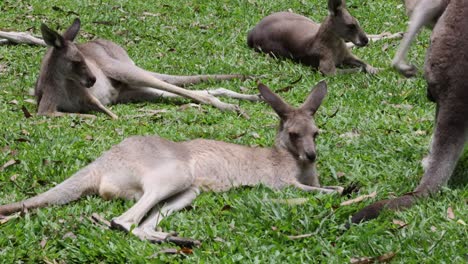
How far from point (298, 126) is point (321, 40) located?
3961mm

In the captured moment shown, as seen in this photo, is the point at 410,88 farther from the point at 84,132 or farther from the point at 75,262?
the point at 75,262

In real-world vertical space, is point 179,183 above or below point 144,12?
above

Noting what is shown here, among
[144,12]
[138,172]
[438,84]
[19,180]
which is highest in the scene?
[438,84]

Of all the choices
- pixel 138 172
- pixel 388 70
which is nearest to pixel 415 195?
pixel 138 172

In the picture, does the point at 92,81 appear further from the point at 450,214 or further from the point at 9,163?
the point at 450,214

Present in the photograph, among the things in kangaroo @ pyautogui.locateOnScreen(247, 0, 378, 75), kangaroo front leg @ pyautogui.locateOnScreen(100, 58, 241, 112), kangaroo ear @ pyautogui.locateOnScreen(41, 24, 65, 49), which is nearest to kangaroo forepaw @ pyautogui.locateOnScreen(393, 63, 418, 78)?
kangaroo @ pyautogui.locateOnScreen(247, 0, 378, 75)

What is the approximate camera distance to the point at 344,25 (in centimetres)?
920

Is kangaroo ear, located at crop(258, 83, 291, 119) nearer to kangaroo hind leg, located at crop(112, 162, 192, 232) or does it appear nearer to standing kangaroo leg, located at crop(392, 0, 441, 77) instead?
kangaroo hind leg, located at crop(112, 162, 192, 232)

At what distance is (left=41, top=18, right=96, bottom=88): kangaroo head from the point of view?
779 centimetres

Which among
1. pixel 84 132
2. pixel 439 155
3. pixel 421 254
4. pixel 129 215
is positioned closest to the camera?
pixel 421 254

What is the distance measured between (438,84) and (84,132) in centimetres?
300

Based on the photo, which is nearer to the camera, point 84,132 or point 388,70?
point 84,132

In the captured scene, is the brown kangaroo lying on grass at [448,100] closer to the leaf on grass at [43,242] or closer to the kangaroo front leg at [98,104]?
the leaf on grass at [43,242]

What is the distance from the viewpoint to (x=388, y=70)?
8.86m
